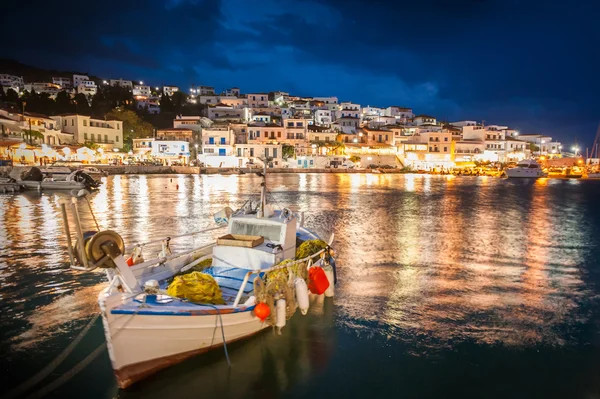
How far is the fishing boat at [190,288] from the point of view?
21.4ft

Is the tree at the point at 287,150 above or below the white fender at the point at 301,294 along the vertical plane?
above

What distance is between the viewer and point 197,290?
7.63m

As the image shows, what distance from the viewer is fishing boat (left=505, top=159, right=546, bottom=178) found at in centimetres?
7981

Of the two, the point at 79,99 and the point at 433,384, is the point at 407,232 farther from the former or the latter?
the point at 79,99

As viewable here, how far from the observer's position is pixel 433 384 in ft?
24.7

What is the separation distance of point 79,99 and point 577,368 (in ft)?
350

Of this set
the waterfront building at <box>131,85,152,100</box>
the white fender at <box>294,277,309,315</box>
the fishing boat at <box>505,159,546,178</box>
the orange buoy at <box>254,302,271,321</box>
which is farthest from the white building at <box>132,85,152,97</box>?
the orange buoy at <box>254,302,271,321</box>

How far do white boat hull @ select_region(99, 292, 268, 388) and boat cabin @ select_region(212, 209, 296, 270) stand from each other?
1978 millimetres

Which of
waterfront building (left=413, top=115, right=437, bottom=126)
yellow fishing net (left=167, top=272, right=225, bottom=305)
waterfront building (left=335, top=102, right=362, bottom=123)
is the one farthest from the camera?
waterfront building (left=413, top=115, right=437, bottom=126)

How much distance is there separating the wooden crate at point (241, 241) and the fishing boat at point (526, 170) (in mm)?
82288

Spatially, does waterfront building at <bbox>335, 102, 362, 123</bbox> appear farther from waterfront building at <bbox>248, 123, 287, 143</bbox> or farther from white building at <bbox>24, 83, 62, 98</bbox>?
white building at <bbox>24, 83, 62, 98</bbox>

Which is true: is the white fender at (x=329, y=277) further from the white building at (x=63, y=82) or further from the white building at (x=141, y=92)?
the white building at (x=63, y=82)

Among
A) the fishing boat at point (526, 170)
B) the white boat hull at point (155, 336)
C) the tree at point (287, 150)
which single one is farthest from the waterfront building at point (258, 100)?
the white boat hull at point (155, 336)

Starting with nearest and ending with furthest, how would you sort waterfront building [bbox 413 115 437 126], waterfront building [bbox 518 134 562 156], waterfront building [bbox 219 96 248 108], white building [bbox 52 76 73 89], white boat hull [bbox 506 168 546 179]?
white boat hull [bbox 506 168 546 179] → waterfront building [bbox 219 96 248 108] → waterfront building [bbox 518 134 562 156] → waterfront building [bbox 413 115 437 126] → white building [bbox 52 76 73 89]
